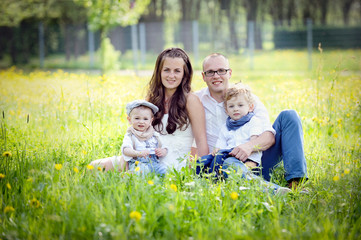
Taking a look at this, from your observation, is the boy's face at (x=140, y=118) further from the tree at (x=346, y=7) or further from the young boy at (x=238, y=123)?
the tree at (x=346, y=7)

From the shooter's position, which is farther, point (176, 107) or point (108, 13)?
point (108, 13)

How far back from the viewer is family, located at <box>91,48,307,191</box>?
3.44m

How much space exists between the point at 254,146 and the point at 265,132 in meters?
0.29

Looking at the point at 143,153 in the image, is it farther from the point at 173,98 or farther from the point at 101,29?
the point at 101,29

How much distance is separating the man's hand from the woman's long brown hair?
645mm

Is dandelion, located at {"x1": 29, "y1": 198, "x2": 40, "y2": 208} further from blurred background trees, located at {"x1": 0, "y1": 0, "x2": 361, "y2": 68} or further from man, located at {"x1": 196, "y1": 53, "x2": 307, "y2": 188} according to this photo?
blurred background trees, located at {"x1": 0, "y1": 0, "x2": 361, "y2": 68}

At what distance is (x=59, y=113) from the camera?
4.67 meters

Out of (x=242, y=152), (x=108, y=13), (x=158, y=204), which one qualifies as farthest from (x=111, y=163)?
(x=108, y=13)

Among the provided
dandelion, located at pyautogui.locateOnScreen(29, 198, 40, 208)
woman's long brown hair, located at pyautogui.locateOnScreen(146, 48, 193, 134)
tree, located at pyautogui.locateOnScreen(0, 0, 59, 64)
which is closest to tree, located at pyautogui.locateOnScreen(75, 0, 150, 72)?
tree, located at pyautogui.locateOnScreen(0, 0, 59, 64)

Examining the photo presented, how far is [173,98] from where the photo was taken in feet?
12.8

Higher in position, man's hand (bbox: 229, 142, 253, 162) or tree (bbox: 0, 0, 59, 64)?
tree (bbox: 0, 0, 59, 64)

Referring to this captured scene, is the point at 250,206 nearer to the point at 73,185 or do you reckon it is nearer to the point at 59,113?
the point at 73,185

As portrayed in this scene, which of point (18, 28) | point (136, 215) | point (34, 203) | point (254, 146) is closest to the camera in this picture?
point (136, 215)

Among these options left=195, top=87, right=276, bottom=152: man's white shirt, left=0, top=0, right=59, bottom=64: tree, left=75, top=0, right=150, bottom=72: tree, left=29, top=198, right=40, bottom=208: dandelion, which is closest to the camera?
left=29, top=198, right=40, bottom=208: dandelion
